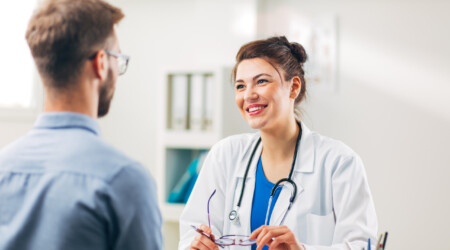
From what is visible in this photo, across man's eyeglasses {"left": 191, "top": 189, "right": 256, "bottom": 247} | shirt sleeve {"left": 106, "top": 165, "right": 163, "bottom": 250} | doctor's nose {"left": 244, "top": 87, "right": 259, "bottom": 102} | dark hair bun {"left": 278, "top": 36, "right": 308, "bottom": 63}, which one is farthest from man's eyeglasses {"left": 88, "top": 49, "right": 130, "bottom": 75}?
dark hair bun {"left": 278, "top": 36, "right": 308, "bottom": 63}

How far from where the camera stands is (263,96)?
174 cm

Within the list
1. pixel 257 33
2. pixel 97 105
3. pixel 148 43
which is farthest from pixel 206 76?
pixel 97 105

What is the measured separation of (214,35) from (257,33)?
291 millimetres

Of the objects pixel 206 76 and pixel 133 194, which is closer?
pixel 133 194

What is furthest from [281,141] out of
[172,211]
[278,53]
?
[172,211]

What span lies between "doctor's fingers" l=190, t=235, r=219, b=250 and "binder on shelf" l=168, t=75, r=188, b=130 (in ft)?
4.99

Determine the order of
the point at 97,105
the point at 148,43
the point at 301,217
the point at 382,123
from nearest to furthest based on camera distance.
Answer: the point at 97,105 < the point at 301,217 < the point at 382,123 < the point at 148,43

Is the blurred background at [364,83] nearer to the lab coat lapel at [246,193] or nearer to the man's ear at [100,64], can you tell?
the lab coat lapel at [246,193]

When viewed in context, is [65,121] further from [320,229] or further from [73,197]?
[320,229]

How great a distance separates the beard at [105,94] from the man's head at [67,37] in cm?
5

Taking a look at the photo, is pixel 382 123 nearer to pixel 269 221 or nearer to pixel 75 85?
pixel 269 221

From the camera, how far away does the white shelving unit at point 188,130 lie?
2.86m

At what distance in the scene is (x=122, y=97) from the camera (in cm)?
355

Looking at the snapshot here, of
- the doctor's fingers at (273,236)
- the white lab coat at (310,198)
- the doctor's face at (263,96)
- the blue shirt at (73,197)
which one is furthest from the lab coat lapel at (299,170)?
the blue shirt at (73,197)
